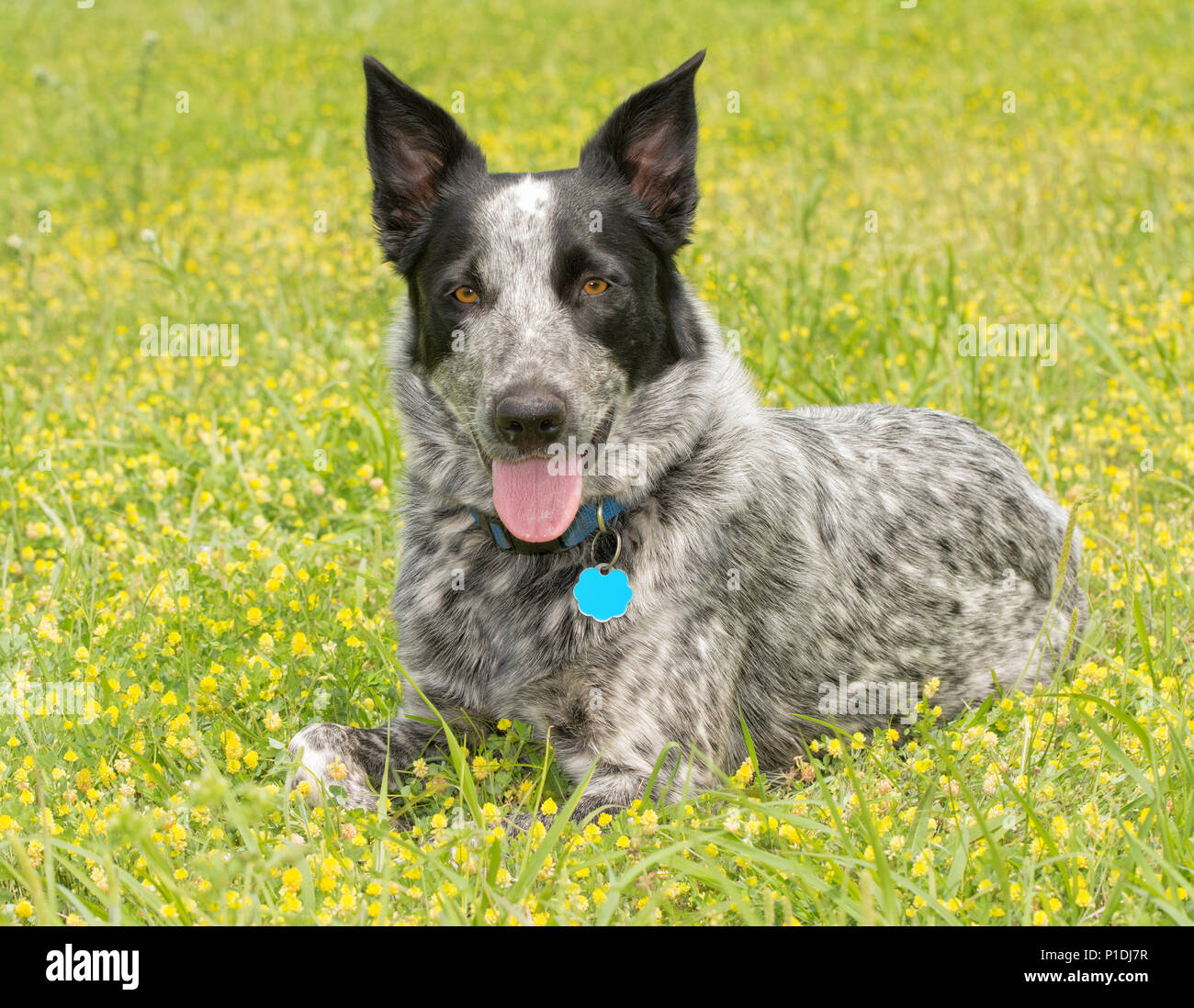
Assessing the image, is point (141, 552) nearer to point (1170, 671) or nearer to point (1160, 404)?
point (1170, 671)

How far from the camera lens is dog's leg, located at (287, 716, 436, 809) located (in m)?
3.64

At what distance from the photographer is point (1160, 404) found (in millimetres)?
6215

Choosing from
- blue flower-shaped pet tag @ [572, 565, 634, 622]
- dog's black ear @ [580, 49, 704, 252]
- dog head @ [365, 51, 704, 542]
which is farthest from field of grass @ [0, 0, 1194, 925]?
dog's black ear @ [580, 49, 704, 252]

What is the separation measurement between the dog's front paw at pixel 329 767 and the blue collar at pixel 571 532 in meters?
0.76

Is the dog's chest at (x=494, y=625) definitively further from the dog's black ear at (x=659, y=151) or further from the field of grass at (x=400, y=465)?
the dog's black ear at (x=659, y=151)

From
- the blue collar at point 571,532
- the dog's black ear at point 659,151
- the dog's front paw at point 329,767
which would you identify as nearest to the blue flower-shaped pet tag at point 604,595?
the blue collar at point 571,532

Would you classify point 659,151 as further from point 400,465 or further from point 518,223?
point 400,465

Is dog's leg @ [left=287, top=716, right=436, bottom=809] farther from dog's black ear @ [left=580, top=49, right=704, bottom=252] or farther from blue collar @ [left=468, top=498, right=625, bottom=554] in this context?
dog's black ear @ [left=580, top=49, right=704, bottom=252]

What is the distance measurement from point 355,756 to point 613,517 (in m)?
1.07

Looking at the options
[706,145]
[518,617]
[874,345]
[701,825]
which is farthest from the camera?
[706,145]

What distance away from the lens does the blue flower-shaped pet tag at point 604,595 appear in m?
3.77

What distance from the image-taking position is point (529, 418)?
3539 mm

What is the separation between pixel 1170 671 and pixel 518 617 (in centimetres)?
219
